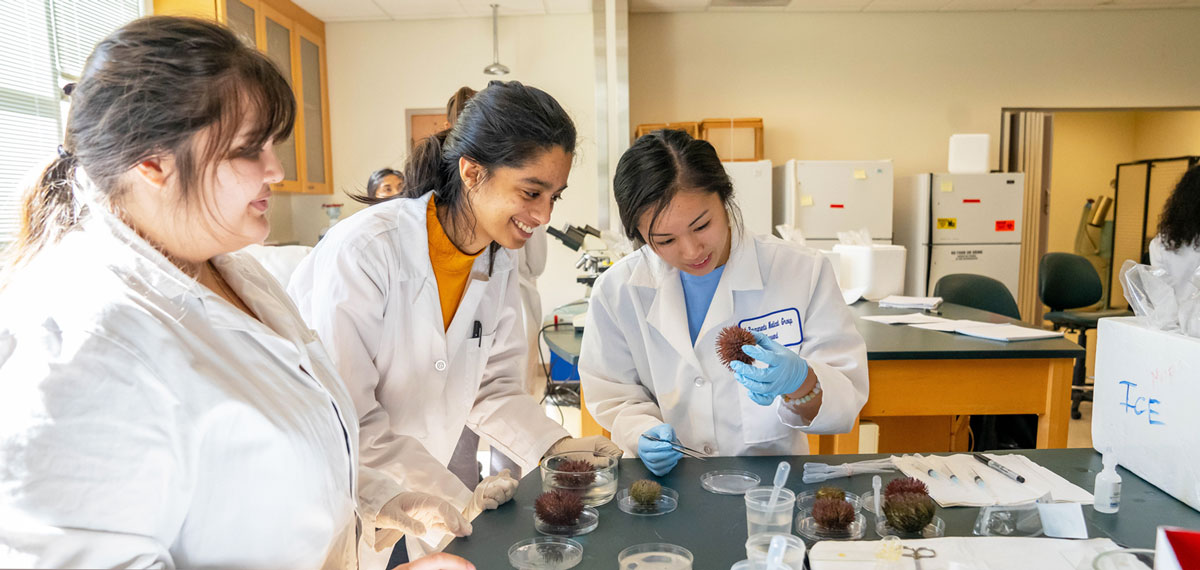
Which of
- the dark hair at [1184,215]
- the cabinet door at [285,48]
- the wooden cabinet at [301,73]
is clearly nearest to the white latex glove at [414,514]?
the dark hair at [1184,215]

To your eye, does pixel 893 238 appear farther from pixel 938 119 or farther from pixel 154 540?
pixel 154 540

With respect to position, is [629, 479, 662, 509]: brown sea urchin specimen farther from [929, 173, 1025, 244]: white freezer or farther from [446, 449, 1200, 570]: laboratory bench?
[929, 173, 1025, 244]: white freezer

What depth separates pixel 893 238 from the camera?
5.45 metres

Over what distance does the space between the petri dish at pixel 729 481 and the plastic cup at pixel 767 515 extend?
15cm

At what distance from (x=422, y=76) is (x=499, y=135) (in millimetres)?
4260

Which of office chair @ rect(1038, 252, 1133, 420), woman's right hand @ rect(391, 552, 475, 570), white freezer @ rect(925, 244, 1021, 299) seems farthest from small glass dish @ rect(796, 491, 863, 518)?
white freezer @ rect(925, 244, 1021, 299)

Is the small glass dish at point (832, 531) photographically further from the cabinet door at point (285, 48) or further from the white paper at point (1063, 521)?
the cabinet door at point (285, 48)

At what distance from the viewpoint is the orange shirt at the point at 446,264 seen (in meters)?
1.50

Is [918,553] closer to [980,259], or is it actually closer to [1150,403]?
[1150,403]

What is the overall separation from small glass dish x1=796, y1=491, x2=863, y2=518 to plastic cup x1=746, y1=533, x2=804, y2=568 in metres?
0.16

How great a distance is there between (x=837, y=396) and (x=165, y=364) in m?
1.16

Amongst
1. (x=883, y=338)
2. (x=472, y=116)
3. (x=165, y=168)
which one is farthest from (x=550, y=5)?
(x=165, y=168)

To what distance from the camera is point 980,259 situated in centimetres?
498

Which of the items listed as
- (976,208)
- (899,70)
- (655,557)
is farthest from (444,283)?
(899,70)
